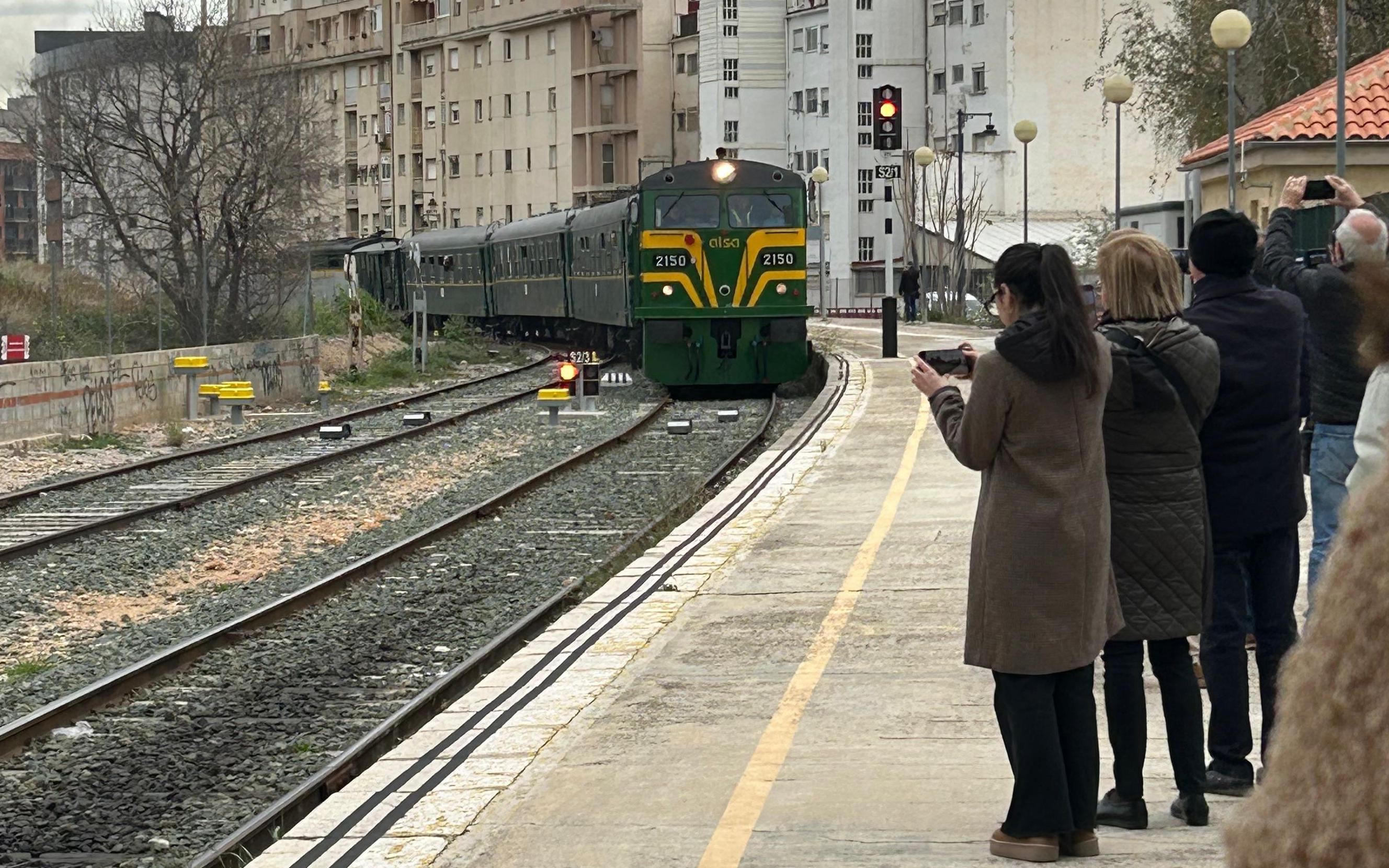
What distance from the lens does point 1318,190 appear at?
277 inches

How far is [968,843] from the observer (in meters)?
5.51

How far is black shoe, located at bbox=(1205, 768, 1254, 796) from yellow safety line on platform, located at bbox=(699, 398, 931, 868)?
1336 millimetres

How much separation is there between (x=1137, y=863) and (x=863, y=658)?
312 centimetres

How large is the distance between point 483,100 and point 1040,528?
89.1m

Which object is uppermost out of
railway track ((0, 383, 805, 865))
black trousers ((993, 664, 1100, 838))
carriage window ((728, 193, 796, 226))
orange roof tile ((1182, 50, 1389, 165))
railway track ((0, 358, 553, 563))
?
orange roof tile ((1182, 50, 1389, 165))

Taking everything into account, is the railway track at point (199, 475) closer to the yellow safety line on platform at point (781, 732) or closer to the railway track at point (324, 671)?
the railway track at point (324, 671)

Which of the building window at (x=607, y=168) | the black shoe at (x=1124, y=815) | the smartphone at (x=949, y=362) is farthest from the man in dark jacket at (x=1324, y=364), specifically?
the building window at (x=607, y=168)

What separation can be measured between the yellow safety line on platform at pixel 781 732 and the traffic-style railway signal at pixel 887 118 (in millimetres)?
14756

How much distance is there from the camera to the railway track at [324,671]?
7.54 m

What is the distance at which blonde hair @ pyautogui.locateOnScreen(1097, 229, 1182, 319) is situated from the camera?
18.9 ft

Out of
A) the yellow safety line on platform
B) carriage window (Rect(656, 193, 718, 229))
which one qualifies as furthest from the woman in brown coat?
carriage window (Rect(656, 193, 718, 229))

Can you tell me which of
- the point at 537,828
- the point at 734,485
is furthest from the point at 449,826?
the point at 734,485

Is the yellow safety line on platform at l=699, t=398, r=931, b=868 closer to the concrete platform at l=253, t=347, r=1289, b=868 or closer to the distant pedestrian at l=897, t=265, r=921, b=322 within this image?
the concrete platform at l=253, t=347, r=1289, b=868

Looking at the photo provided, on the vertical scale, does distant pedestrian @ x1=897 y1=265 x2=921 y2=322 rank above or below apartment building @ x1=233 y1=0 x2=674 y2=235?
below
